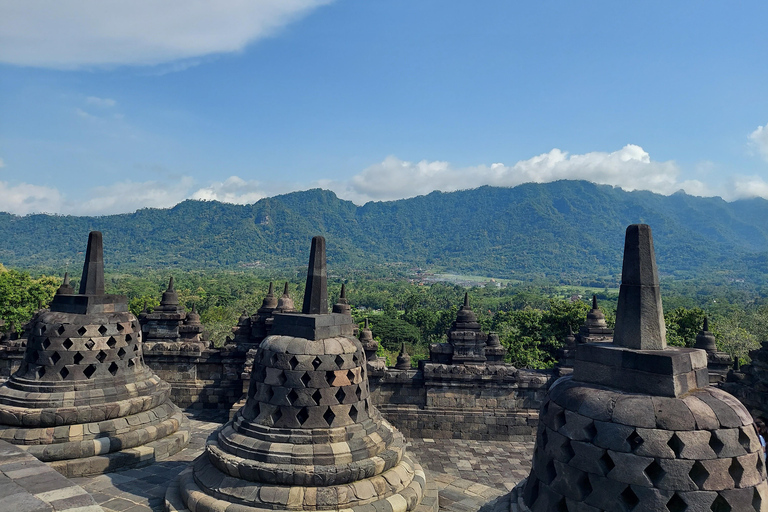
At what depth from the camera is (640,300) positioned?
157 inches

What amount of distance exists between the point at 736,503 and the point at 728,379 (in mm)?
10564

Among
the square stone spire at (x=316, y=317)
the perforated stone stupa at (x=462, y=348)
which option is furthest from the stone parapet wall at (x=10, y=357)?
the square stone spire at (x=316, y=317)

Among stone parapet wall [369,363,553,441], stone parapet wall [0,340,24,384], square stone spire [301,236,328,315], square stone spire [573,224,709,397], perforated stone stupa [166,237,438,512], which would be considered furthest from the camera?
stone parapet wall [0,340,24,384]

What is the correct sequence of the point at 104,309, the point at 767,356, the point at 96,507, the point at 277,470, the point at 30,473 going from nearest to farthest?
the point at 96,507 → the point at 30,473 → the point at 277,470 → the point at 104,309 → the point at 767,356

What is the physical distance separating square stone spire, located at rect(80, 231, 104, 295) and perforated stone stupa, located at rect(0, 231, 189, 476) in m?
0.02

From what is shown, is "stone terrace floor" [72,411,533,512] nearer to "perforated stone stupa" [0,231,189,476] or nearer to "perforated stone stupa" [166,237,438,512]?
"perforated stone stupa" [0,231,189,476]

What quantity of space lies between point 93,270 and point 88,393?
2.23 meters

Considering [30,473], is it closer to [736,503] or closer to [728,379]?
[736,503]

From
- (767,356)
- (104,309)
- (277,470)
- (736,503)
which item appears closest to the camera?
(736,503)

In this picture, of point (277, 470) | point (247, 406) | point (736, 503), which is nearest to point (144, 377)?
point (247, 406)

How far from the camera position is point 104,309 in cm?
920

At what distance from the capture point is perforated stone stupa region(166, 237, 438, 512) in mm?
5941

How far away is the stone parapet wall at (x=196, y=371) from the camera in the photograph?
1434cm

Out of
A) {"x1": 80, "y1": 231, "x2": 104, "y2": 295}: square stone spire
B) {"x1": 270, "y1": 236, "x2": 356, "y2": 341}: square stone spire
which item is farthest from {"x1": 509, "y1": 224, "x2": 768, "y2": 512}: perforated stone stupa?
{"x1": 80, "y1": 231, "x2": 104, "y2": 295}: square stone spire
